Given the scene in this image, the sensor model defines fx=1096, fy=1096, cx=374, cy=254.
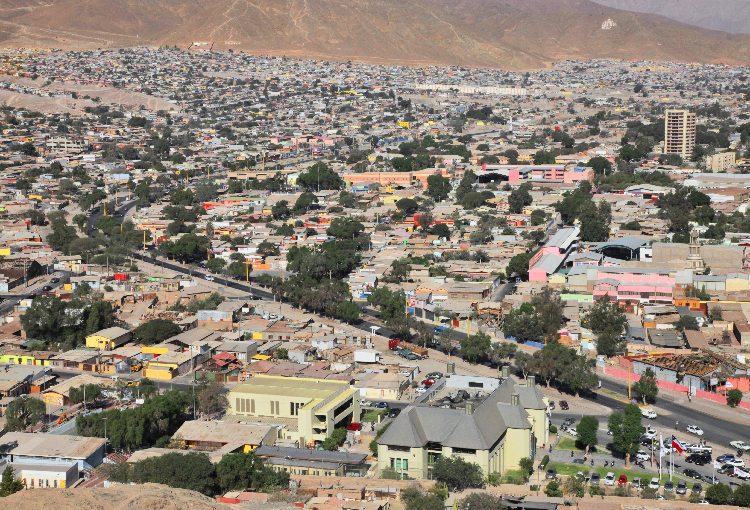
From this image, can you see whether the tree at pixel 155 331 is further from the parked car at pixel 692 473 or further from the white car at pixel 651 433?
the parked car at pixel 692 473

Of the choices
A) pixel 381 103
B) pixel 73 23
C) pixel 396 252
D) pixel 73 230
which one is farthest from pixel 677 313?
pixel 73 23

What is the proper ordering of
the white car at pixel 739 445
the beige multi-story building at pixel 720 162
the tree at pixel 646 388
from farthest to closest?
the beige multi-story building at pixel 720 162
the tree at pixel 646 388
the white car at pixel 739 445

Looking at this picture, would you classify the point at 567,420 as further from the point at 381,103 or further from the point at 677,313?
the point at 381,103

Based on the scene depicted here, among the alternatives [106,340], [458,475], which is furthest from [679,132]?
[458,475]

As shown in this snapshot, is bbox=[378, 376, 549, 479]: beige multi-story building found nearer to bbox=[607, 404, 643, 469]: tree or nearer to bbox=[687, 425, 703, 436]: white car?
bbox=[607, 404, 643, 469]: tree

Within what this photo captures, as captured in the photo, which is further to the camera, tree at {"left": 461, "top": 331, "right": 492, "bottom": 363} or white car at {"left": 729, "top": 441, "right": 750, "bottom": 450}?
tree at {"left": 461, "top": 331, "right": 492, "bottom": 363}

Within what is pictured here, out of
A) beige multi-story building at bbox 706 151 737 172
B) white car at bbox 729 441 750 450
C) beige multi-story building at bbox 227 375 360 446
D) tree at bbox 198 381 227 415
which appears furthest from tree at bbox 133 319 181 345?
beige multi-story building at bbox 706 151 737 172

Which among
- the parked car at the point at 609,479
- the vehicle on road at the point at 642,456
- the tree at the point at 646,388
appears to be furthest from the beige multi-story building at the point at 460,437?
the tree at the point at 646,388
